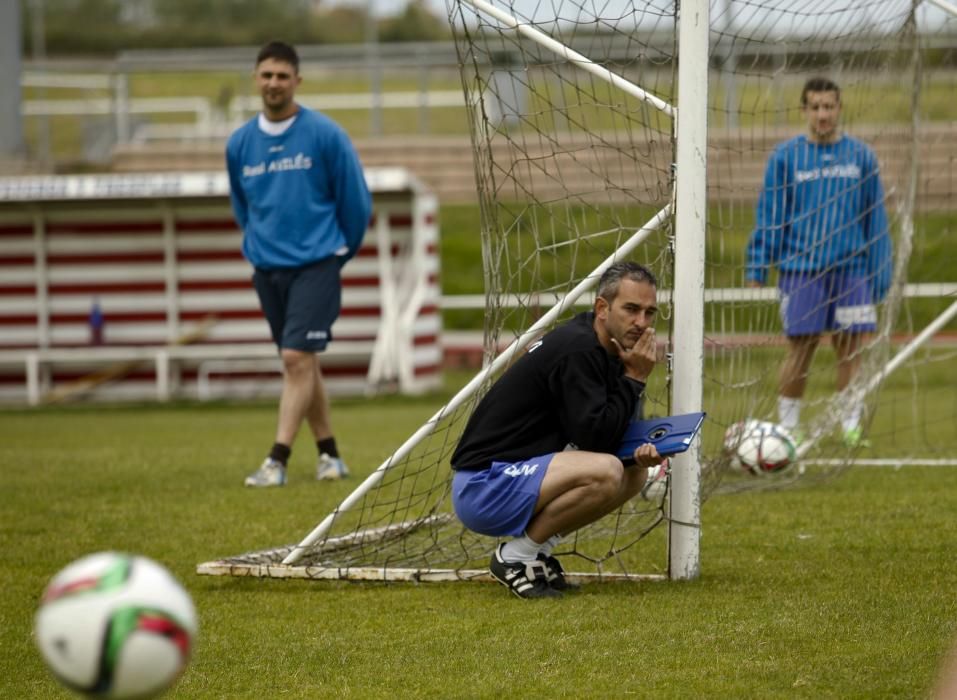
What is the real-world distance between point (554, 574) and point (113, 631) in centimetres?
269

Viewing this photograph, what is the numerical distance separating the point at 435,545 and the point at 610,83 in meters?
2.12

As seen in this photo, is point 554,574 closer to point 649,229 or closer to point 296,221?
point 649,229

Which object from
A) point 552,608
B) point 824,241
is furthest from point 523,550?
point 824,241

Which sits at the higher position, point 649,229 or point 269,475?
point 649,229

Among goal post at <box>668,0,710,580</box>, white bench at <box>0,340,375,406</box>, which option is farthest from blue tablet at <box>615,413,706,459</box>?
white bench at <box>0,340,375,406</box>

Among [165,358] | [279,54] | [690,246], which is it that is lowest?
[165,358]

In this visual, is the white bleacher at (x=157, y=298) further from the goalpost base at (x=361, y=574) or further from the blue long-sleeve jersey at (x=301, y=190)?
the goalpost base at (x=361, y=574)

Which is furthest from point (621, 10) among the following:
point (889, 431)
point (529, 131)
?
point (889, 431)

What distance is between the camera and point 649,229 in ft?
18.1

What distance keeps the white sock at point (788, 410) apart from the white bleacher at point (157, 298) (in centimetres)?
739

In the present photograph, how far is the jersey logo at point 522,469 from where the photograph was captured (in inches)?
Result: 213

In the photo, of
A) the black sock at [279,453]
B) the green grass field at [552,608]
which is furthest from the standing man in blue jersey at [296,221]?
the green grass field at [552,608]

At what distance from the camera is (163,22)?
4128 cm

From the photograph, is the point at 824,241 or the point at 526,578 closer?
the point at 526,578
